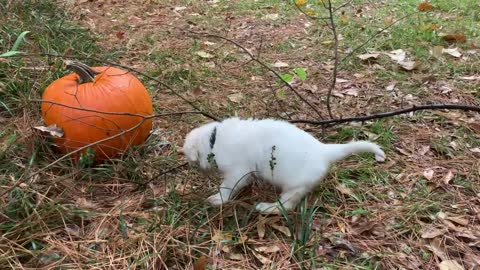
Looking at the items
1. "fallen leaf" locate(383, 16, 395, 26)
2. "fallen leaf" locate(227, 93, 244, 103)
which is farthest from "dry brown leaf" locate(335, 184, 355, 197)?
"fallen leaf" locate(383, 16, 395, 26)

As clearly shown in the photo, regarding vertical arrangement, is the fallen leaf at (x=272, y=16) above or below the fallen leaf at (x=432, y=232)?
below

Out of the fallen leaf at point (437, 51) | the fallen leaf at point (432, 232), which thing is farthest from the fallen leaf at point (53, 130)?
the fallen leaf at point (437, 51)

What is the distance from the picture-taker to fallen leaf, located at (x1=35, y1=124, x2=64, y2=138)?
9.36 ft

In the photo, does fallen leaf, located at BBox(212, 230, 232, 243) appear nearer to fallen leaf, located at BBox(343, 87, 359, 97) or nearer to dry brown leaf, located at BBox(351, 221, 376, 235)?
dry brown leaf, located at BBox(351, 221, 376, 235)

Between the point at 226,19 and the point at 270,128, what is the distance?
3.89 metres

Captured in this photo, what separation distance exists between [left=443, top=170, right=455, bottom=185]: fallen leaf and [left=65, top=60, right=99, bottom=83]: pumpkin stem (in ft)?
7.19

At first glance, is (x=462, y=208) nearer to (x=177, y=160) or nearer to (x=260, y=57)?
(x=177, y=160)

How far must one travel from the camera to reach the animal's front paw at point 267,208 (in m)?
2.44

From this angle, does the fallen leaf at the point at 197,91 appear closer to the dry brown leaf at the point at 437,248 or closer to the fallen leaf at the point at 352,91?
the fallen leaf at the point at 352,91

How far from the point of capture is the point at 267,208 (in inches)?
96.7

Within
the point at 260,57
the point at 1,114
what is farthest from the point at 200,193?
the point at 260,57

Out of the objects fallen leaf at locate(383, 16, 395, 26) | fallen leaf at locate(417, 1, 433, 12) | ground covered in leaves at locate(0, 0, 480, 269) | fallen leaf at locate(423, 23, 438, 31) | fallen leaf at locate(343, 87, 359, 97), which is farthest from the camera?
fallen leaf at locate(417, 1, 433, 12)

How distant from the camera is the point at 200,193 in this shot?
2.59 meters

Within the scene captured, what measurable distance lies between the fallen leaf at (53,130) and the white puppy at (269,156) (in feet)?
2.85
